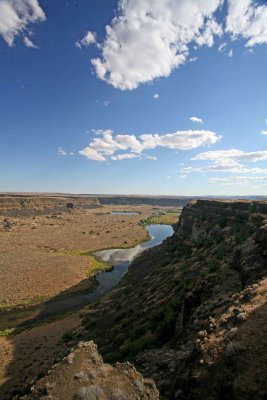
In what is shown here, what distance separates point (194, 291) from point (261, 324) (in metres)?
10.8

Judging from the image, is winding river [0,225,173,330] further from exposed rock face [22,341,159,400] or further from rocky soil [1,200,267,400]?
exposed rock face [22,341,159,400]

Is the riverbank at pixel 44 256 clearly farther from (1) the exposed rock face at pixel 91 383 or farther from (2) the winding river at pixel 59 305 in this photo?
(1) the exposed rock face at pixel 91 383

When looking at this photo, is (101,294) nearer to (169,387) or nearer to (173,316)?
(173,316)

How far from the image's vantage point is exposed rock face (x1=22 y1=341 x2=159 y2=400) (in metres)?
11.4

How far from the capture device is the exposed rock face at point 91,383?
11.4 m

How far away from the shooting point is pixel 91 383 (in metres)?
12.0

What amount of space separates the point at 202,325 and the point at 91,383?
804 cm

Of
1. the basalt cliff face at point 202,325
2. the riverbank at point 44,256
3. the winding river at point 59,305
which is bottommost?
the winding river at point 59,305

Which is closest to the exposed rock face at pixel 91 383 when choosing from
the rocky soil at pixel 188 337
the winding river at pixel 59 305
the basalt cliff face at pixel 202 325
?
the rocky soil at pixel 188 337

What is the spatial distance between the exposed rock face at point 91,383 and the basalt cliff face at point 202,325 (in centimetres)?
209

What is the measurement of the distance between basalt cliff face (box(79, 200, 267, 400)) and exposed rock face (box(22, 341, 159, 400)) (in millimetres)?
2090

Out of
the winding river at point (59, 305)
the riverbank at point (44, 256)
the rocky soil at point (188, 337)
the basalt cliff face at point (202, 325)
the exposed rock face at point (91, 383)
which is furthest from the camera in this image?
the riverbank at point (44, 256)

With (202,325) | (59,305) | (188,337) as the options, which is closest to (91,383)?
(188,337)

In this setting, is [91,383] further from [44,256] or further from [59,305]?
[44,256]
